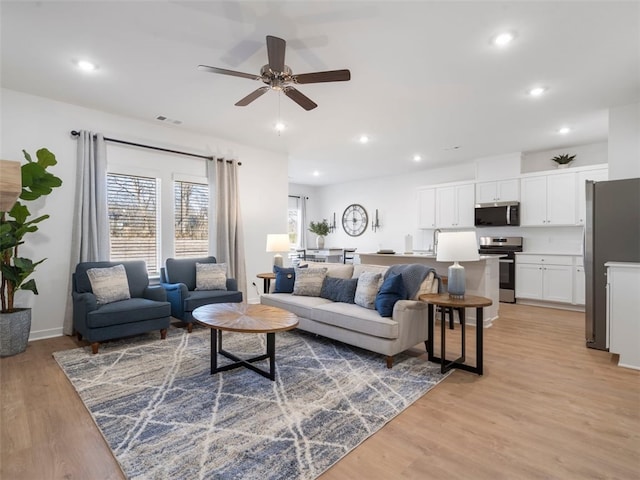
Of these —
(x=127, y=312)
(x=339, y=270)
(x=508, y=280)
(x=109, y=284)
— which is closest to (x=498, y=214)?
(x=508, y=280)

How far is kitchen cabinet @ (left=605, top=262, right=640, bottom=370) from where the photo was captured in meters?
3.13

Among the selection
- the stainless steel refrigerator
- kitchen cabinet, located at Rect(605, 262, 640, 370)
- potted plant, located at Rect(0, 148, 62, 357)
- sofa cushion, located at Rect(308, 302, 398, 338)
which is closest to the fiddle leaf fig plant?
potted plant, located at Rect(0, 148, 62, 357)

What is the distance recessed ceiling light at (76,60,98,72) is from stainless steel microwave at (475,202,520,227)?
651cm

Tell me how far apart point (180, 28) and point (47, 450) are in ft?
10.0

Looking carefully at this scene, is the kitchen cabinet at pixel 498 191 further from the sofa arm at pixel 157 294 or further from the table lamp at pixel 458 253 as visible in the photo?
the sofa arm at pixel 157 294

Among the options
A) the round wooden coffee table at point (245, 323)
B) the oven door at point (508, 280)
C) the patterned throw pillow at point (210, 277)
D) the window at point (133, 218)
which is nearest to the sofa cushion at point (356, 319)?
the round wooden coffee table at point (245, 323)

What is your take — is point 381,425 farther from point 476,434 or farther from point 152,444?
point 152,444

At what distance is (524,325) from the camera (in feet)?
15.3

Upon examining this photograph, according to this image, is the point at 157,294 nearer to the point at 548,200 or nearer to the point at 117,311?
the point at 117,311

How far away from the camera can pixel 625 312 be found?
3184mm

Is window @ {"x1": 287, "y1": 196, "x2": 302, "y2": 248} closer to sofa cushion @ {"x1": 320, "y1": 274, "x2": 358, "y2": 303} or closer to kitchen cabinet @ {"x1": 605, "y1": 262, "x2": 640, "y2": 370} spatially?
sofa cushion @ {"x1": 320, "y1": 274, "x2": 358, "y2": 303}

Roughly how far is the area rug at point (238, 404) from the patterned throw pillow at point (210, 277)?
1.09 m

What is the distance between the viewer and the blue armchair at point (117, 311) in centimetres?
341

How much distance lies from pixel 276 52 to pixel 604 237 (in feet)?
12.9
